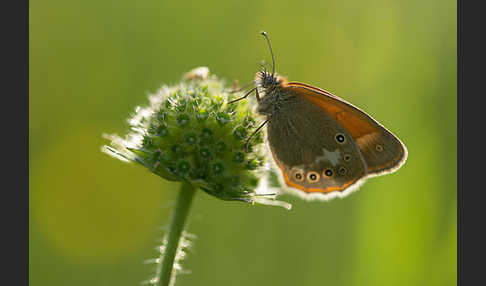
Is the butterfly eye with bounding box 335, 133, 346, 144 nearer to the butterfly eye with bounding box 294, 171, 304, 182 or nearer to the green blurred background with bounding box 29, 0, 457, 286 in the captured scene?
the butterfly eye with bounding box 294, 171, 304, 182

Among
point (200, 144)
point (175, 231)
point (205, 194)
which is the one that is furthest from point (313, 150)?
point (205, 194)

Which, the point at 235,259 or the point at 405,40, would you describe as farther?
the point at 405,40

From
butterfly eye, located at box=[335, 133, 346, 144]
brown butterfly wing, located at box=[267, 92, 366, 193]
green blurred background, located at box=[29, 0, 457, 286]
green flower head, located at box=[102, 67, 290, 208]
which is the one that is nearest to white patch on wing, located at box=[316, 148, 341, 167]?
brown butterfly wing, located at box=[267, 92, 366, 193]

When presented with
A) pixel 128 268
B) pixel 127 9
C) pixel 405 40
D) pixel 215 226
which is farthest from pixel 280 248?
pixel 127 9

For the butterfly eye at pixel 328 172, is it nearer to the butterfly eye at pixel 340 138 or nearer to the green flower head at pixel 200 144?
the butterfly eye at pixel 340 138

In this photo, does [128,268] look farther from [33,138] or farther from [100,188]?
[33,138]
